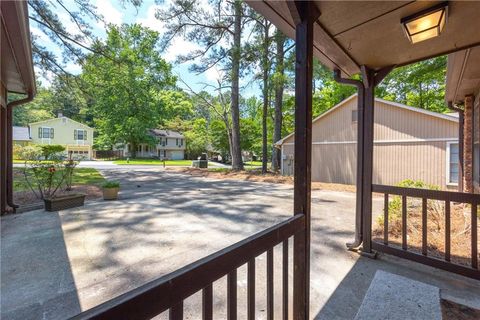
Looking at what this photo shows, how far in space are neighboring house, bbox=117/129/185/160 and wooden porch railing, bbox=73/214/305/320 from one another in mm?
34662

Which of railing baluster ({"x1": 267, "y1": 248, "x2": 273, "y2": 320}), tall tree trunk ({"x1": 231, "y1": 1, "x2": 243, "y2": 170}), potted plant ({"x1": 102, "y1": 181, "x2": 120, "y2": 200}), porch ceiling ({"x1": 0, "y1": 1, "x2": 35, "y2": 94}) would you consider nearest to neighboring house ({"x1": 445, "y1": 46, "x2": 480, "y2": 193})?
railing baluster ({"x1": 267, "y1": 248, "x2": 273, "y2": 320})

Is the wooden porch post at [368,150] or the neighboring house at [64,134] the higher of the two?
the neighboring house at [64,134]

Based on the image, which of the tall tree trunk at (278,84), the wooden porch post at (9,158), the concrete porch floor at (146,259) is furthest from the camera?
the tall tree trunk at (278,84)

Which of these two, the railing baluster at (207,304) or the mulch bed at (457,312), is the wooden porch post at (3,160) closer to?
the railing baluster at (207,304)

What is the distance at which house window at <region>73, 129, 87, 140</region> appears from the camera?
32.5 metres

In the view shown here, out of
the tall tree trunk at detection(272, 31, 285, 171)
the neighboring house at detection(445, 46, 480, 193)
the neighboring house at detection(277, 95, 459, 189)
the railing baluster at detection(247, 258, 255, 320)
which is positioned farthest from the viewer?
the tall tree trunk at detection(272, 31, 285, 171)

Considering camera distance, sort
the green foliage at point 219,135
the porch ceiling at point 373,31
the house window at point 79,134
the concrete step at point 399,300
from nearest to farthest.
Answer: the porch ceiling at point 373,31 → the concrete step at point 399,300 → the green foliage at point 219,135 → the house window at point 79,134

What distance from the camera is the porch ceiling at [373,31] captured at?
1876mm

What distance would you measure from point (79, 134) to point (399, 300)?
3844 centimetres

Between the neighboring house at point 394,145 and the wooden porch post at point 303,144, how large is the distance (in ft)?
32.6

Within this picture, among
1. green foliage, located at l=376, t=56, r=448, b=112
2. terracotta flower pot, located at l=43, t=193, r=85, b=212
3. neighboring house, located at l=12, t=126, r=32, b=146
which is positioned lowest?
terracotta flower pot, located at l=43, t=193, r=85, b=212

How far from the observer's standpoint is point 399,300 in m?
2.20

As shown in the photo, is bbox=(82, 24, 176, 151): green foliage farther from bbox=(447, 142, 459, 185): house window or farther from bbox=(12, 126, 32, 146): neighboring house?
bbox=(447, 142, 459, 185): house window

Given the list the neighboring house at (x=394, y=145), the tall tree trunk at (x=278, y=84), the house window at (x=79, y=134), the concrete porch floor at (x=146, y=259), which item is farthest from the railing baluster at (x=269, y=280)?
the house window at (x=79, y=134)
